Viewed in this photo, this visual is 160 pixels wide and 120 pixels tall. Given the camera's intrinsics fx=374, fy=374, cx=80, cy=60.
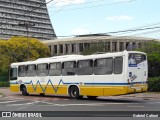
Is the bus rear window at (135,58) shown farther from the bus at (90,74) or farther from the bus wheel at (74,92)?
the bus wheel at (74,92)

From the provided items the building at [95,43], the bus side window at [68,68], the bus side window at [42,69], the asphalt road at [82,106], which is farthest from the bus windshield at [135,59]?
the building at [95,43]

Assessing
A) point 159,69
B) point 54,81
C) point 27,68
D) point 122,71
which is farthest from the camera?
point 159,69

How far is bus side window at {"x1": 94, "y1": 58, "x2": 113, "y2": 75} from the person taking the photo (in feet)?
80.9

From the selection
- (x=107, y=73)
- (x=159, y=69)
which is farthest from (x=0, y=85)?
(x=107, y=73)

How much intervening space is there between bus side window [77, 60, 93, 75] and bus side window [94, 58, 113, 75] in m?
0.53

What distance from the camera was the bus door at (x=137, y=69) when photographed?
78.5ft

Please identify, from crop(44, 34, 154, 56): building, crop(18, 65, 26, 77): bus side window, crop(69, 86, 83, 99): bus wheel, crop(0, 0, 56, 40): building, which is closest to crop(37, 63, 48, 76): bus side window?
crop(18, 65, 26, 77): bus side window

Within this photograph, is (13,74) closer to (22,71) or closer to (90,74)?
(22,71)

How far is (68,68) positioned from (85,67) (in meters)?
2.03

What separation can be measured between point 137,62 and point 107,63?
→ 198 centimetres

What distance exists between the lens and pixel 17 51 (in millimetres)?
84688

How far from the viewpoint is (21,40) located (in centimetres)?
8944

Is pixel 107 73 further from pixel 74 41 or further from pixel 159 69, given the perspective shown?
pixel 74 41

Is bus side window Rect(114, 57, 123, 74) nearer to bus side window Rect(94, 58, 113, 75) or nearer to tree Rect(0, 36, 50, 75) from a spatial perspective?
bus side window Rect(94, 58, 113, 75)
